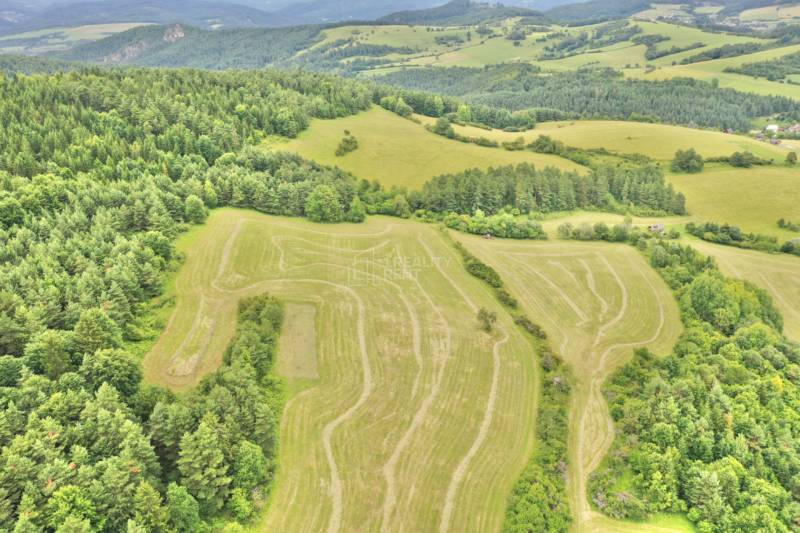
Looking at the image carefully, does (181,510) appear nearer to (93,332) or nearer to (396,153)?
(93,332)

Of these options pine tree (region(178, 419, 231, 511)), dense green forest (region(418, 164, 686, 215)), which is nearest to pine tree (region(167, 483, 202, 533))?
pine tree (region(178, 419, 231, 511))

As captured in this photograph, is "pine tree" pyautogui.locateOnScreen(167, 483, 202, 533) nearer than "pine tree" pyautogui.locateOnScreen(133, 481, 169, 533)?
No

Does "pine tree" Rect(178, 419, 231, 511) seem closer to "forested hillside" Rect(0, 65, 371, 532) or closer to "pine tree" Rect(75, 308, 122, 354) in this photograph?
"forested hillside" Rect(0, 65, 371, 532)

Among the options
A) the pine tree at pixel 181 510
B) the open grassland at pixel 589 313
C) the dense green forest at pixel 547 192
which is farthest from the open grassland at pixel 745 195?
the pine tree at pixel 181 510

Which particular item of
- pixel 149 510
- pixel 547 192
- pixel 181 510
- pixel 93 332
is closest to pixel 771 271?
pixel 547 192

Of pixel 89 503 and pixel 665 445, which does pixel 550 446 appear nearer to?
pixel 665 445

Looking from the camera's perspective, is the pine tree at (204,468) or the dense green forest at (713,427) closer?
the pine tree at (204,468)

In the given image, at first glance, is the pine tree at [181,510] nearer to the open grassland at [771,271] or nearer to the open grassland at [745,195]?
the open grassland at [771,271]
